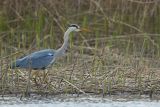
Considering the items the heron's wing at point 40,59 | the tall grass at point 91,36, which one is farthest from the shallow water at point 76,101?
the heron's wing at point 40,59

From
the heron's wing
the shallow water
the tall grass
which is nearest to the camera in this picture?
the shallow water

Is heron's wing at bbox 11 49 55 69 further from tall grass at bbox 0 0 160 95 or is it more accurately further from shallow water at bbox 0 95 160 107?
shallow water at bbox 0 95 160 107

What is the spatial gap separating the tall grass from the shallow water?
23.2 inches

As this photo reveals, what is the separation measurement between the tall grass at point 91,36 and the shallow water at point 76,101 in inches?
23.2

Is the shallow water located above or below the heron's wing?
below

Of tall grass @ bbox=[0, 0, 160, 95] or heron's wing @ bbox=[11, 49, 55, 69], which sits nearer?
heron's wing @ bbox=[11, 49, 55, 69]

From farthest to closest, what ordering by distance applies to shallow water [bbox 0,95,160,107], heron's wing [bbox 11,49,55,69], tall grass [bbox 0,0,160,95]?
tall grass [bbox 0,0,160,95] < heron's wing [bbox 11,49,55,69] < shallow water [bbox 0,95,160,107]

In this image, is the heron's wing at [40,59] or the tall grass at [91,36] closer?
the heron's wing at [40,59]

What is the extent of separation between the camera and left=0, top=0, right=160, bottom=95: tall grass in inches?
327

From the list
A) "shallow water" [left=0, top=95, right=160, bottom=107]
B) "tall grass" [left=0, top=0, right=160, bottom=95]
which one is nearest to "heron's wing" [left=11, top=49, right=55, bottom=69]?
"tall grass" [left=0, top=0, right=160, bottom=95]

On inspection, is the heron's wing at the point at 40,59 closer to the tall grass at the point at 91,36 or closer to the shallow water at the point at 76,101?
the tall grass at the point at 91,36

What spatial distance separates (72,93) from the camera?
7453mm

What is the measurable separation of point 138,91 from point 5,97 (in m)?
1.52

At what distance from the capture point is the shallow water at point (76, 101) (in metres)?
6.97
